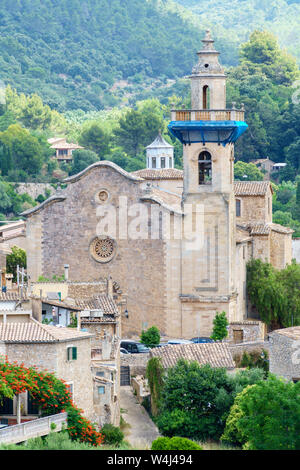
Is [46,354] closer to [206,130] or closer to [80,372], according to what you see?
[80,372]

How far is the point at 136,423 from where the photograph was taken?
181 ft

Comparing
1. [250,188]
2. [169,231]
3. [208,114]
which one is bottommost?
[169,231]

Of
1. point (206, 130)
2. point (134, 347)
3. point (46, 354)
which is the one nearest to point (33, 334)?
point (46, 354)

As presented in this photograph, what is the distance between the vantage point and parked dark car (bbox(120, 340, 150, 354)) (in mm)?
64188

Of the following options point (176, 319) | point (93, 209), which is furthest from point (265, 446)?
point (93, 209)

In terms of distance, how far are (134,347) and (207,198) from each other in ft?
26.3

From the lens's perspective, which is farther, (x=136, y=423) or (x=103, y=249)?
(x=103, y=249)

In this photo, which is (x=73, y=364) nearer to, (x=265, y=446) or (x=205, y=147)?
(x=265, y=446)

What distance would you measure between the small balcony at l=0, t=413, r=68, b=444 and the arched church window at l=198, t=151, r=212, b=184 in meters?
22.8

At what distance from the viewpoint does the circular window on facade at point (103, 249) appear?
229 ft

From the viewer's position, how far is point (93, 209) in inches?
2758

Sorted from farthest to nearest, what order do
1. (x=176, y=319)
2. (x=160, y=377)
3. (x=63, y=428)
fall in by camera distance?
1. (x=176, y=319)
2. (x=160, y=377)
3. (x=63, y=428)

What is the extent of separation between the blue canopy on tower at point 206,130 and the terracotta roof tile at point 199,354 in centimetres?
1229

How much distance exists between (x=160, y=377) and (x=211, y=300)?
11.7m
